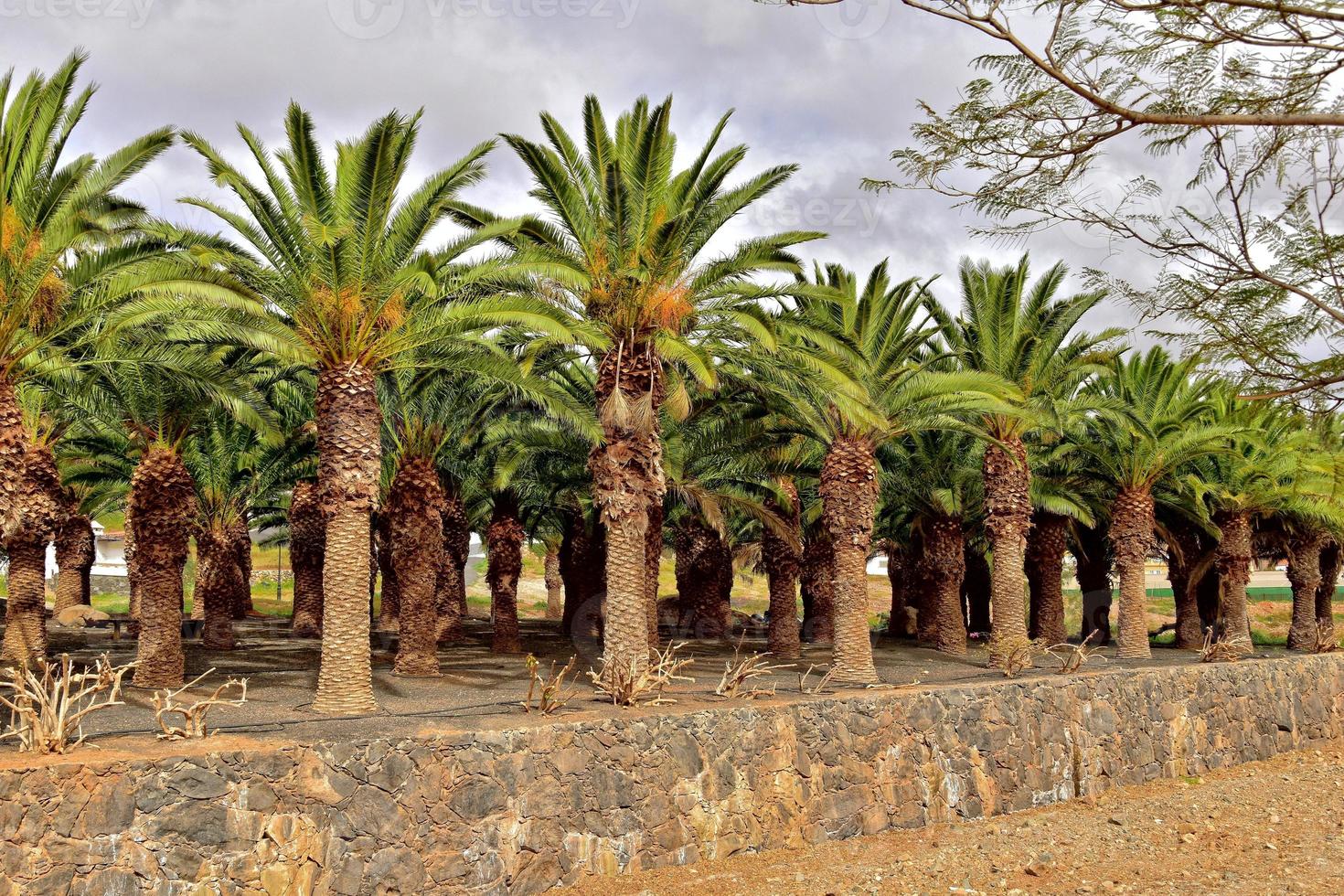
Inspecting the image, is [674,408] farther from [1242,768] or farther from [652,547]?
[1242,768]

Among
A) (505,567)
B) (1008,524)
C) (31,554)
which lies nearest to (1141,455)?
(1008,524)

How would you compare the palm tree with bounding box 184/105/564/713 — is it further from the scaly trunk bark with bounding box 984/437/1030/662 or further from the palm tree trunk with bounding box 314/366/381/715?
the scaly trunk bark with bounding box 984/437/1030/662

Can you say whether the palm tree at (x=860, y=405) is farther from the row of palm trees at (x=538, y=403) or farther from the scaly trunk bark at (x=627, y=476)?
the scaly trunk bark at (x=627, y=476)

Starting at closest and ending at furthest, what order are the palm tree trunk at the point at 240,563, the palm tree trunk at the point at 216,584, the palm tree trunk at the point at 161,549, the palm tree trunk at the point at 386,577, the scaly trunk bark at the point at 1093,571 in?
the palm tree trunk at the point at 161,549 → the palm tree trunk at the point at 216,584 → the palm tree trunk at the point at 386,577 → the palm tree trunk at the point at 240,563 → the scaly trunk bark at the point at 1093,571

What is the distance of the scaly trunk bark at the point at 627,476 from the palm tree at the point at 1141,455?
14218 millimetres

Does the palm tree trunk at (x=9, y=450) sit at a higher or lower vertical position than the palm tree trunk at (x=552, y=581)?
higher

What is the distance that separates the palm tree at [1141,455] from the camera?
25859 mm

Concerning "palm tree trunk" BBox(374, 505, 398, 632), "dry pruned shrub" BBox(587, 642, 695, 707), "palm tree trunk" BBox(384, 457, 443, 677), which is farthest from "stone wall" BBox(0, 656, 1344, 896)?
"palm tree trunk" BBox(374, 505, 398, 632)

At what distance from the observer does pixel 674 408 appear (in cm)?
1692

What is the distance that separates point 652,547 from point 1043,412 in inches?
361

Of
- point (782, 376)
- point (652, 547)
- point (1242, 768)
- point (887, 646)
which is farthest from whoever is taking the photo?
point (887, 646)

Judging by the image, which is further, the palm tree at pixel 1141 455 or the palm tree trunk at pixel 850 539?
the palm tree at pixel 1141 455

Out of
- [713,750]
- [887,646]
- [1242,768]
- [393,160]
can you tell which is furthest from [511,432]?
[1242,768]

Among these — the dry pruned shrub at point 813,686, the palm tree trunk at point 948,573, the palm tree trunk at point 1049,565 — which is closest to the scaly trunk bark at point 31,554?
the dry pruned shrub at point 813,686
